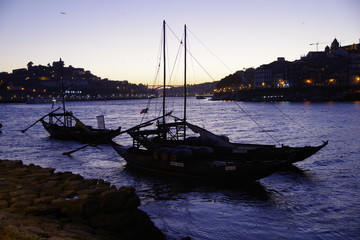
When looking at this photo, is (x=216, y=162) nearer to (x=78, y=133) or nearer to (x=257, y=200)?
(x=257, y=200)

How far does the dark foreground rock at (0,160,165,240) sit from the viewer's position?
9.54 metres

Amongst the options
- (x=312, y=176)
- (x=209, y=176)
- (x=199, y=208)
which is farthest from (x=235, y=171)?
(x=312, y=176)

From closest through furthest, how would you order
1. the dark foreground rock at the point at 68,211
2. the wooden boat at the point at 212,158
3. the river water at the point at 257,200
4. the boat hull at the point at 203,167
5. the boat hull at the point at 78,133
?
1. the dark foreground rock at the point at 68,211
2. the river water at the point at 257,200
3. the boat hull at the point at 203,167
4. the wooden boat at the point at 212,158
5. the boat hull at the point at 78,133

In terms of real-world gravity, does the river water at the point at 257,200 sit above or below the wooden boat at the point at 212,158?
below

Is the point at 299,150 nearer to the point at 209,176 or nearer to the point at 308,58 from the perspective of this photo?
the point at 209,176

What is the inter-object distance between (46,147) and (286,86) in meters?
172

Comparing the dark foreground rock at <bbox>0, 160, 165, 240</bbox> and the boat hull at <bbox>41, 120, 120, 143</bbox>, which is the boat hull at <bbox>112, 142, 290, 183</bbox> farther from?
the boat hull at <bbox>41, 120, 120, 143</bbox>

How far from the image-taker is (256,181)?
22453mm

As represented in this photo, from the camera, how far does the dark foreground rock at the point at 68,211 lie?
31.3ft

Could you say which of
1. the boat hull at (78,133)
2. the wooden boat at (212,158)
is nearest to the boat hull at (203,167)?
the wooden boat at (212,158)

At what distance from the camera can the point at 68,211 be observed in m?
11.6

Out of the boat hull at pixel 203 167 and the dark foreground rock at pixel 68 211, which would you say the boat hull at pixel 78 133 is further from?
the dark foreground rock at pixel 68 211

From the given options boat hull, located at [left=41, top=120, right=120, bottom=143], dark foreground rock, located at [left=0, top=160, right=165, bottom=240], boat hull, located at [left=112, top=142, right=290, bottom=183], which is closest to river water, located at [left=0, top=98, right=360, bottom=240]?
boat hull, located at [left=112, top=142, right=290, bottom=183]

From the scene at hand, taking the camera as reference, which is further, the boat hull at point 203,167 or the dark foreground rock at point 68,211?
the boat hull at point 203,167
